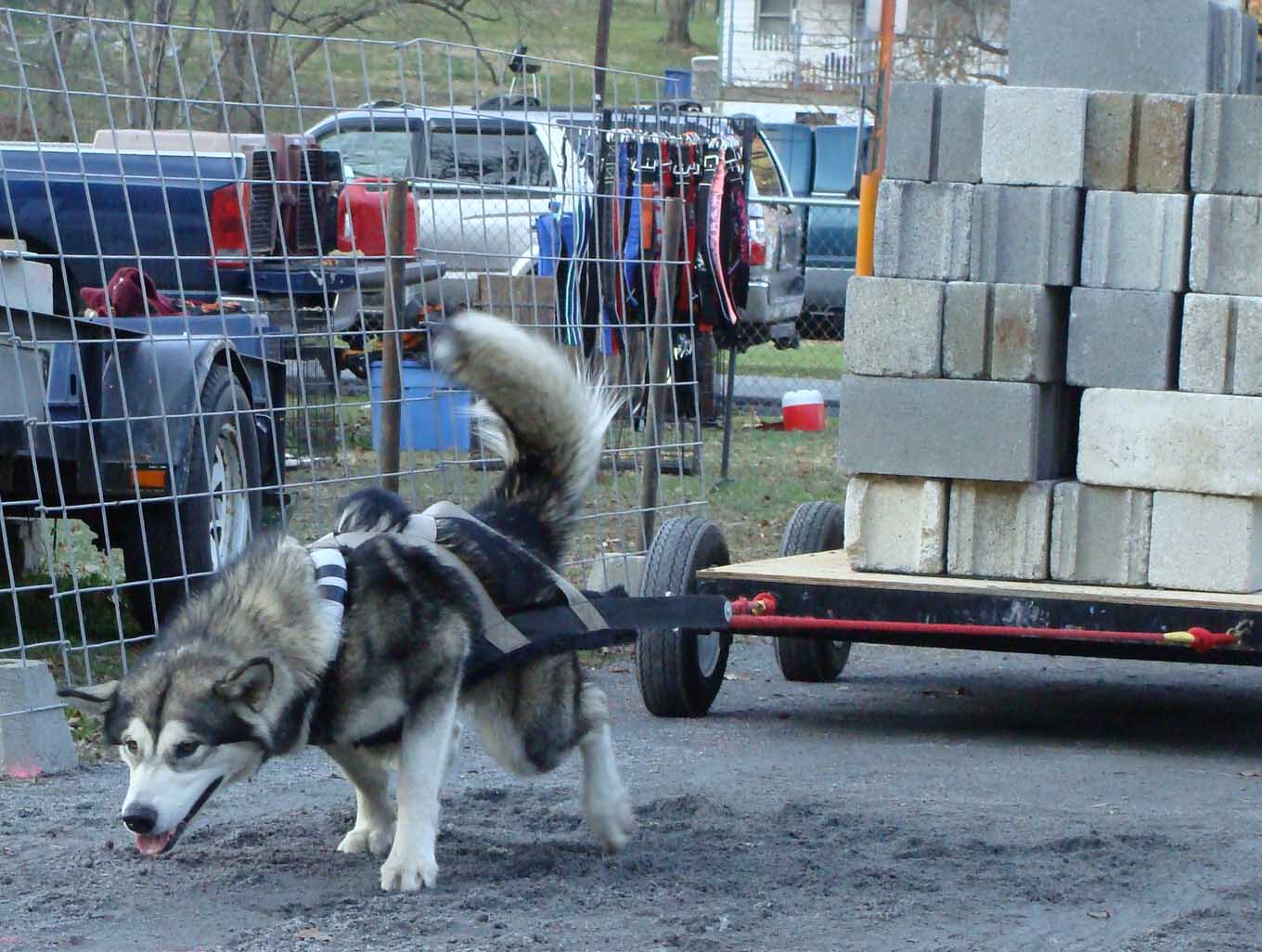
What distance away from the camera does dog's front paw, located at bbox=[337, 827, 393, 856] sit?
4.48m

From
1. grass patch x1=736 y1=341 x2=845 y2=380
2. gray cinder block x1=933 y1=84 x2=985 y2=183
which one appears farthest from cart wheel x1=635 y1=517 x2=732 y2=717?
grass patch x1=736 y1=341 x2=845 y2=380

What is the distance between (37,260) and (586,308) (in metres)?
2.42

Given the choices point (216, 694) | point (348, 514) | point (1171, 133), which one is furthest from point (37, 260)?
point (1171, 133)

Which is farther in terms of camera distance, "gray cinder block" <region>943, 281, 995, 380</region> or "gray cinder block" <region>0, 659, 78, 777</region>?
"gray cinder block" <region>943, 281, 995, 380</region>

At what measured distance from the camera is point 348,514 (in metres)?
4.46

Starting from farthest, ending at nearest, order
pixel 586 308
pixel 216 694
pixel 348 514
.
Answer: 1. pixel 586 308
2. pixel 348 514
3. pixel 216 694

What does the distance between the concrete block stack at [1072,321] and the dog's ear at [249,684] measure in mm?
2853

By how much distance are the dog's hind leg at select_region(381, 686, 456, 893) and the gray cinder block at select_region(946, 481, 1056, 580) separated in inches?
98.5

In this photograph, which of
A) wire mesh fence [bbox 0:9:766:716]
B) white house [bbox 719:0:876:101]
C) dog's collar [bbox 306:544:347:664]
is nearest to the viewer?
dog's collar [bbox 306:544:347:664]

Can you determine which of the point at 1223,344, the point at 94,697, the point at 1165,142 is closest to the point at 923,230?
the point at 1165,142

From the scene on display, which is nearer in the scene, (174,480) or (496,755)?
(496,755)

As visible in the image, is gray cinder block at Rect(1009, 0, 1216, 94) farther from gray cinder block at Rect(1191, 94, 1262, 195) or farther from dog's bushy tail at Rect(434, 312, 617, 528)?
dog's bushy tail at Rect(434, 312, 617, 528)

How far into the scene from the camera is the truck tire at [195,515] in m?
6.54

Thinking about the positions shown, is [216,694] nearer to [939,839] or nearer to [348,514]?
[348,514]
